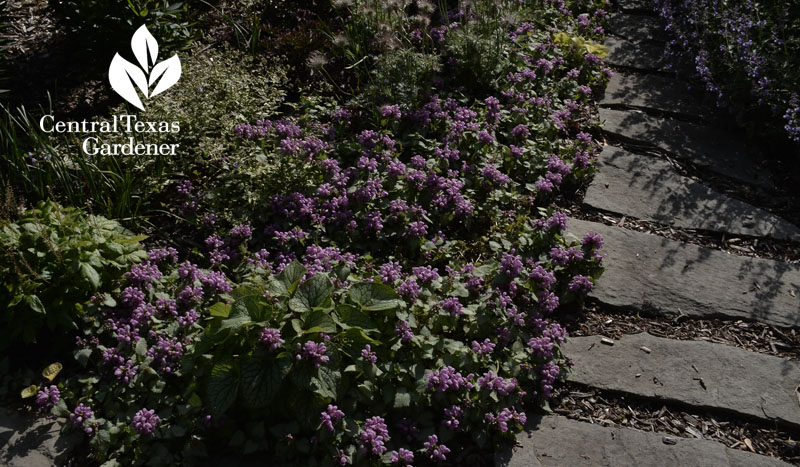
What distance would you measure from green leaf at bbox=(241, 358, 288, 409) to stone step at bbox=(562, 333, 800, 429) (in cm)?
154

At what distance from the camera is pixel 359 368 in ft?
9.77

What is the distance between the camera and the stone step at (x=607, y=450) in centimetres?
301

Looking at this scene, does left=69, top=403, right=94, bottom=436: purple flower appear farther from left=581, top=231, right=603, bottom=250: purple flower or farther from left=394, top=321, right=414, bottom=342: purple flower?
left=581, top=231, right=603, bottom=250: purple flower

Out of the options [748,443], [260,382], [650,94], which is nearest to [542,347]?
[748,443]

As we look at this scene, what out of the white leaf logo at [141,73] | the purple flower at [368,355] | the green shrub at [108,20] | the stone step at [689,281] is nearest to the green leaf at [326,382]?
the purple flower at [368,355]

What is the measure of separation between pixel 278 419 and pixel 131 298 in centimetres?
108

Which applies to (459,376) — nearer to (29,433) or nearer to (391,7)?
(29,433)

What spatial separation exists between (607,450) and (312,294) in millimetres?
1597

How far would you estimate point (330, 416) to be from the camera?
2861 millimetres

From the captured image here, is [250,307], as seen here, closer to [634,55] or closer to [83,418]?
[83,418]

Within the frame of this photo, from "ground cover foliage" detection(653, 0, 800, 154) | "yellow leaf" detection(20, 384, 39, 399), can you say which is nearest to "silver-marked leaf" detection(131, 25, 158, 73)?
"yellow leaf" detection(20, 384, 39, 399)

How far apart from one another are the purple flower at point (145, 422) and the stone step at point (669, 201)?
3.07 m

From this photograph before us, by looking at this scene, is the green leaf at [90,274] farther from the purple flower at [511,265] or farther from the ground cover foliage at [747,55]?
the ground cover foliage at [747,55]

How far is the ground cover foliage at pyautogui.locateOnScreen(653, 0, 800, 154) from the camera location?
478 cm
